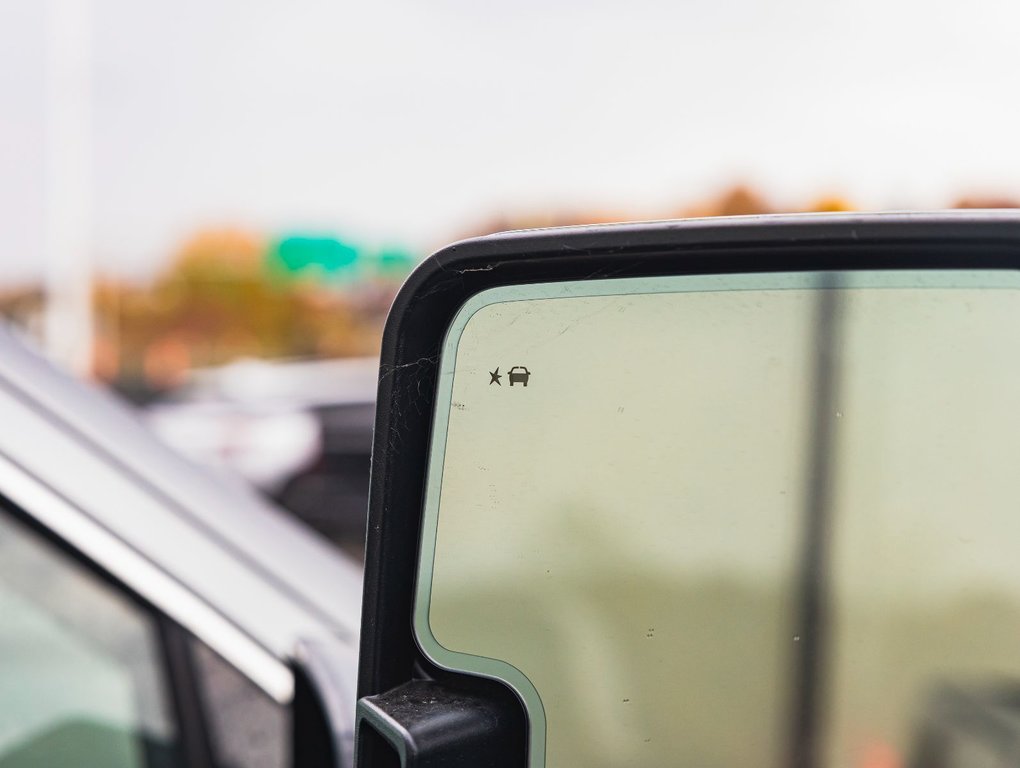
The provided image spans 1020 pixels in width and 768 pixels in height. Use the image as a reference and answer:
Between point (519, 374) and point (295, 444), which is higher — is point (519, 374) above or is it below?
above

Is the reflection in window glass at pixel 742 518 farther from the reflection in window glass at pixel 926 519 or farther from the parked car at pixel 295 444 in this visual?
the parked car at pixel 295 444

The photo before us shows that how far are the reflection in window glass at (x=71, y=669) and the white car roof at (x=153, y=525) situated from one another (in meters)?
0.08

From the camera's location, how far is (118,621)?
224 cm

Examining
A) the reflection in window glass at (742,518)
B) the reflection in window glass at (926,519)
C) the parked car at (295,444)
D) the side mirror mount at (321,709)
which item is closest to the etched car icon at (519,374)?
the reflection in window glass at (742,518)

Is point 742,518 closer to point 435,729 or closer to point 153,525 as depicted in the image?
point 435,729

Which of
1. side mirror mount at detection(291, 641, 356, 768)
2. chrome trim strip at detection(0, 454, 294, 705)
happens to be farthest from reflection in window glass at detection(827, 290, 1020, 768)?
A: chrome trim strip at detection(0, 454, 294, 705)

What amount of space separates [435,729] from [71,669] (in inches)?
58.2

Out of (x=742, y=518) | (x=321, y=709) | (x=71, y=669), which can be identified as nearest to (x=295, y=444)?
(x=71, y=669)

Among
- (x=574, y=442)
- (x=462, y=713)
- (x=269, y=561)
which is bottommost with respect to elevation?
(x=269, y=561)

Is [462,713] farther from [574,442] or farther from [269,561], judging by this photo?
[269,561]

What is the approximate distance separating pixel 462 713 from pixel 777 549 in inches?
14.5

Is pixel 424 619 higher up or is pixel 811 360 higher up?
pixel 811 360

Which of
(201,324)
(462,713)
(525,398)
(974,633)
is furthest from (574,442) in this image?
(201,324)

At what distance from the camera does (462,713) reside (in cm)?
111
